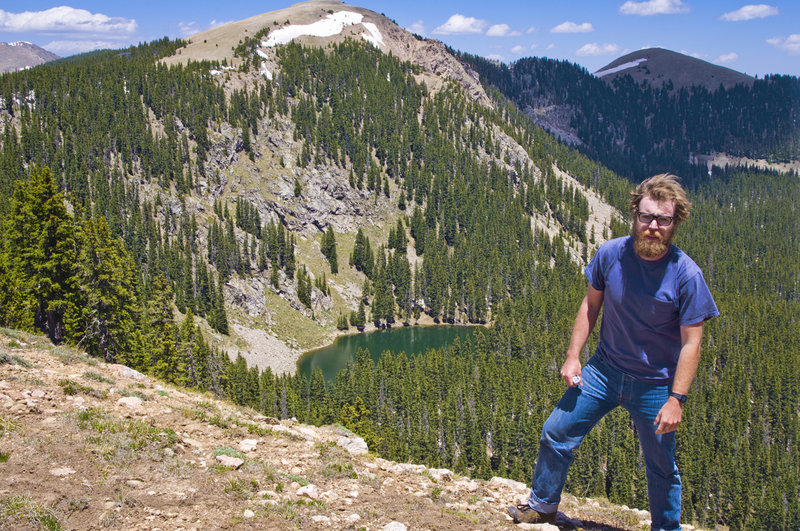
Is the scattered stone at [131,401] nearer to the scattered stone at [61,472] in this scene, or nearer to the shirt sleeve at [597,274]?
the scattered stone at [61,472]

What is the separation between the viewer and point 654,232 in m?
7.41

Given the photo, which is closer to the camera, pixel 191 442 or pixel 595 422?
pixel 595 422

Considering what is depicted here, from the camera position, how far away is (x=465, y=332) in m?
158

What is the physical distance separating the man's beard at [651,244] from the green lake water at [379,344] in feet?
352

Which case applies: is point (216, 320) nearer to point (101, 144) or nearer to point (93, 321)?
point (101, 144)

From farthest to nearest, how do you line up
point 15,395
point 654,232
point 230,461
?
point 15,395, point 230,461, point 654,232

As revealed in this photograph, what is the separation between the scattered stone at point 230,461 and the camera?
10384mm

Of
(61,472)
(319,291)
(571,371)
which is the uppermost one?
(571,371)

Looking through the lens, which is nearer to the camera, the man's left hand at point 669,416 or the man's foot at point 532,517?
the man's left hand at point 669,416

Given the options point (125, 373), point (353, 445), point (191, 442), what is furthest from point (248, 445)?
point (125, 373)

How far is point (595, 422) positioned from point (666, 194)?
3.76 meters

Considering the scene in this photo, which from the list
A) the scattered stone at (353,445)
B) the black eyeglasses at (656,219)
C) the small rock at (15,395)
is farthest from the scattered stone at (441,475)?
the small rock at (15,395)

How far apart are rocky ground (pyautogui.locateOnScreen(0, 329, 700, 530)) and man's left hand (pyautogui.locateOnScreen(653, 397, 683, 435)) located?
3028 millimetres

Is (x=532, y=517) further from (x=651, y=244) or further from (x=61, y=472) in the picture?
(x=61, y=472)
